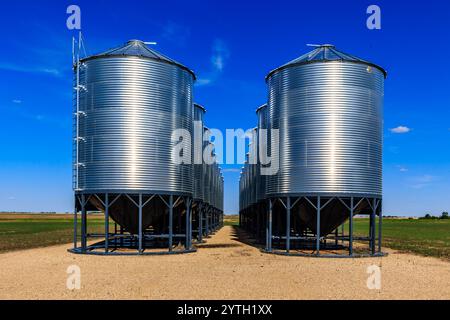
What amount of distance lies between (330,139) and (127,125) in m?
12.9

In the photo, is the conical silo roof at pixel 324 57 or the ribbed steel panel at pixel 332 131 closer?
the ribbed steel panel at pixel 332 131

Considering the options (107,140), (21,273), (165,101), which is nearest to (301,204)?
(165,101)

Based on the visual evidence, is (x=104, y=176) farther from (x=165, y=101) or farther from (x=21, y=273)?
(x=21, y=273)

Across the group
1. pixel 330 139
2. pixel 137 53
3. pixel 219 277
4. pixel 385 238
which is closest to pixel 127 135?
pixel 137 53

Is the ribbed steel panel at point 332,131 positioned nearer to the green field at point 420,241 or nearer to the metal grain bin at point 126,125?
the green field at point 420,241

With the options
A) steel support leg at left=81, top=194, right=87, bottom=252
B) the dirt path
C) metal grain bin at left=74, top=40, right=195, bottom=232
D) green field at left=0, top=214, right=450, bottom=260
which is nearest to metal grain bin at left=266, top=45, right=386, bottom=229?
the dirt path

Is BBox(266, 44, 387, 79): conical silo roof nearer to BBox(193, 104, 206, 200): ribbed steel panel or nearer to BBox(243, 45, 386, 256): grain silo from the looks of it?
BBox(243, 45, 386, 256): grain silo

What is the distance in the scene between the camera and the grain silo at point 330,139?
27734mm

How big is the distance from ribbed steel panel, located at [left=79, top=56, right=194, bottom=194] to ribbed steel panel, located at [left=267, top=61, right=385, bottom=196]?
319 inches

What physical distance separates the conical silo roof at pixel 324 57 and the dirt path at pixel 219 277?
12.7 m

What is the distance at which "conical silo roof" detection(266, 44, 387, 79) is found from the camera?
28594mm

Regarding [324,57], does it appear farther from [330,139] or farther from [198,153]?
[198,153]

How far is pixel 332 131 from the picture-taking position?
91.2 ft

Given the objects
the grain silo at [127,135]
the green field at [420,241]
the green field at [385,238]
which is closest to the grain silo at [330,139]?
the green field at [420,241]
